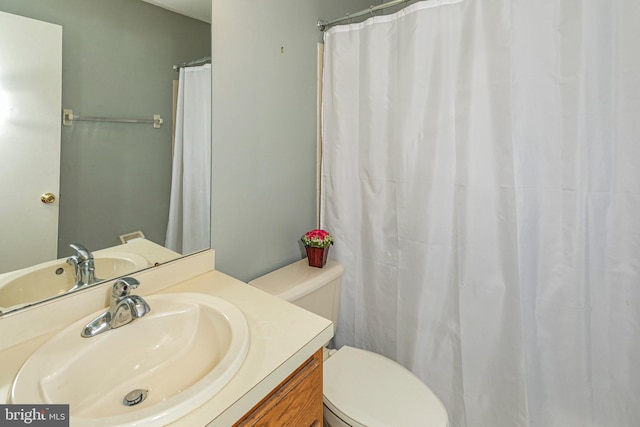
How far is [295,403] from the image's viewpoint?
2.44 ft

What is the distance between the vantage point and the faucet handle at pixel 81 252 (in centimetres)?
86

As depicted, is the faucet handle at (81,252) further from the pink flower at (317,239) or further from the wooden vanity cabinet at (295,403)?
the pink flower at (317,239)

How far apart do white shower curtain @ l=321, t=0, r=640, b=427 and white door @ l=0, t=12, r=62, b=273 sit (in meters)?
Result: 1.09

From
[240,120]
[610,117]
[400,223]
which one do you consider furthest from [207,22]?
[610,117]

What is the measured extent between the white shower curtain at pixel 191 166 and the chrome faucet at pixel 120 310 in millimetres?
256

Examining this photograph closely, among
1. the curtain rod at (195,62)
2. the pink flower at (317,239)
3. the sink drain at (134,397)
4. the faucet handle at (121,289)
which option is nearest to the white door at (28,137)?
the faucet handle at (121,289)

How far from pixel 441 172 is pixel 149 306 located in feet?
3.69

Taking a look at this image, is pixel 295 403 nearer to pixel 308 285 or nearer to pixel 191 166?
pixel 308 285

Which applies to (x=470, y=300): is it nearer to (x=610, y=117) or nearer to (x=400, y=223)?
(x=400, y=223)

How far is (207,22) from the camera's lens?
108 cm

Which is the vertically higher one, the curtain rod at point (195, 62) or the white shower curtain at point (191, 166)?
the curtain rod at point (195, 62)

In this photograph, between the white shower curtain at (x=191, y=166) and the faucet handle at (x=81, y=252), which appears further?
the white shower curtain at (x=191, y=166)
